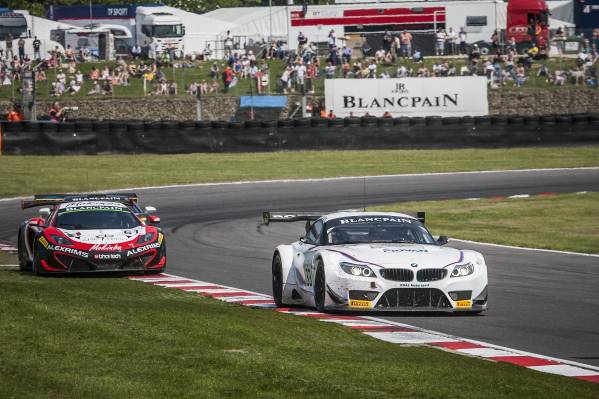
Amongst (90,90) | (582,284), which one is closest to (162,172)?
(90,90)

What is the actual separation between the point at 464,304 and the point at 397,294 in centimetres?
73

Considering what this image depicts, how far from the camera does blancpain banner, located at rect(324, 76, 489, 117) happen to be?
1752 inches

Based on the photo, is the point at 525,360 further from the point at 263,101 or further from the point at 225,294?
the point at 263,101

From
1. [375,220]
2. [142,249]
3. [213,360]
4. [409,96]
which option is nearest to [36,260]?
[142,249]

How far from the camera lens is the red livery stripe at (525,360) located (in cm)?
936

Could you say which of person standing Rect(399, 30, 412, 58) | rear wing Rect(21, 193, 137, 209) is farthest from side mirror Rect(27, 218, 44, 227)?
person standing Rect(399, 30, 412, 58)

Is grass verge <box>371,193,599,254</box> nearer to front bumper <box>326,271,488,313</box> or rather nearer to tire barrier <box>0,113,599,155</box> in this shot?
front bumper <box>326,271,488,313</box>

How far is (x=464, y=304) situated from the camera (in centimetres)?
1222

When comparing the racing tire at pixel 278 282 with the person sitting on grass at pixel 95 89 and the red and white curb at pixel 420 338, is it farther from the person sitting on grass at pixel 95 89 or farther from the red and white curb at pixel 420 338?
the person sitting on grass at pixel 95 89

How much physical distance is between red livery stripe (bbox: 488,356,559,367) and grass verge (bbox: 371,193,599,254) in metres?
9.99

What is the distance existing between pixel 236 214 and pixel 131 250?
9.45 m

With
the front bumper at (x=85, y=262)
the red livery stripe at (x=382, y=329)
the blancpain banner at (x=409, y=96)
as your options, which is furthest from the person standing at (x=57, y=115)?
the red livery stripe at (x=382, y=329)

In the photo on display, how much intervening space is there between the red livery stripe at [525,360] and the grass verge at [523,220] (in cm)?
999

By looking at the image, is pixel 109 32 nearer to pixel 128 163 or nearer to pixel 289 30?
pixel 289 30
